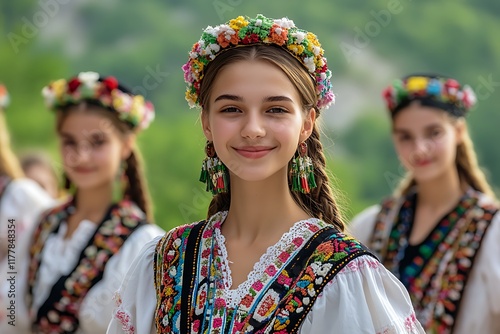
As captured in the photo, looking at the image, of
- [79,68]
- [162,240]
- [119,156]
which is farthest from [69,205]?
[79,68]

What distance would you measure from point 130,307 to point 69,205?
5.76 feet

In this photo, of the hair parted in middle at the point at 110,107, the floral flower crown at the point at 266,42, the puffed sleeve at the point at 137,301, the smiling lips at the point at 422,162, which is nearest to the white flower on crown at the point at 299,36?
the floral flower crown at the point at 266,42

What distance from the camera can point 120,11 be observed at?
1525 cm

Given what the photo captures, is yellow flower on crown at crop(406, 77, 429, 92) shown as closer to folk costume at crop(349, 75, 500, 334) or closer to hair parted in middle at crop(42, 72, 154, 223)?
folk costume at crop(349, 75, 500, 334)

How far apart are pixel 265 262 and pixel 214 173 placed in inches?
10.7

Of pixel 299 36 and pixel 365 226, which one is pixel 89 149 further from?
pixel 299 36

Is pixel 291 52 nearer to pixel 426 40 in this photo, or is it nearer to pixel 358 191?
pixel 358 191

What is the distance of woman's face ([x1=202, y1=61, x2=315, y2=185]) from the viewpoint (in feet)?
7.09

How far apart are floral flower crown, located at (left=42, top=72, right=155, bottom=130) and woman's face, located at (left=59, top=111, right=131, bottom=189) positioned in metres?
0.07

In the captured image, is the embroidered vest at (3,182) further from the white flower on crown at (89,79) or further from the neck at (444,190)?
the neck at (444,190)

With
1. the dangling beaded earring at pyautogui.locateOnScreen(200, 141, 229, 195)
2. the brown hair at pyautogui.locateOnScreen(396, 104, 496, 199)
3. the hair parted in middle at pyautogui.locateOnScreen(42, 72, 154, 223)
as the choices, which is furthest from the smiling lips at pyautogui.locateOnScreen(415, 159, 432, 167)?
the dangling beaded earring at pyautogui.locateOnScreen(200, 141, 229, 195)

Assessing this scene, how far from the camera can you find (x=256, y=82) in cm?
218

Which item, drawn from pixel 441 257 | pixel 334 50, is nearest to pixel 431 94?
pixel 441 257

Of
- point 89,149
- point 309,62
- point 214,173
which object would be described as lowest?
point 214,173
